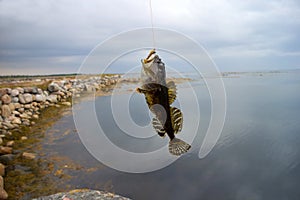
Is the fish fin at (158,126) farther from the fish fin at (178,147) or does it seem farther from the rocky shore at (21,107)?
the rocky shore at (21,107)

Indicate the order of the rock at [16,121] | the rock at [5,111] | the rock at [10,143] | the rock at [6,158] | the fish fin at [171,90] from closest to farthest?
the fish fin at [171,90] → the rock at [6,158] → the rock at [10,143] → the rock at [16,121] → the rock at [5,111]

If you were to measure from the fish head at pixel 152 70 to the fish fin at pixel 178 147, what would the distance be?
33.3 inches

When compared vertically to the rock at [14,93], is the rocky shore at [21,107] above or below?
below

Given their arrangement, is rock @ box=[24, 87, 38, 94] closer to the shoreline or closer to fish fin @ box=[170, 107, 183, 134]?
the shoreline

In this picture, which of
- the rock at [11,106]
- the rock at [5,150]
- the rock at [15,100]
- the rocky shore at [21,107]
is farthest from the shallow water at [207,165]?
the rock at [15,100]

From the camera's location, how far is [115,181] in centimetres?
790

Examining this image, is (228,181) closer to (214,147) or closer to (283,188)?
(283,188)

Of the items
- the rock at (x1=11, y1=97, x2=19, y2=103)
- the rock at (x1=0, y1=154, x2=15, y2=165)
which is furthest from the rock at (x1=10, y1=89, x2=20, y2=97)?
the rock at (x1=0, y1=154, x2=15, y2=165)

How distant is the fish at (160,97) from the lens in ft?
7.47

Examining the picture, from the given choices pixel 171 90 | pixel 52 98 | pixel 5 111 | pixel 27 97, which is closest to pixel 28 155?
pixel 5 111

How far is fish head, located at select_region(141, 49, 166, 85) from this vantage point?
2238mm

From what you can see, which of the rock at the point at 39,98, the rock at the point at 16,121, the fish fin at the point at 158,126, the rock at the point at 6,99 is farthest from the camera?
the rock at the point at 39,98

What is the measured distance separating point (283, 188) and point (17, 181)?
9162mm

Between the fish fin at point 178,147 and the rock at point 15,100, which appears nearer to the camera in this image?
the fish fin at point 178,147
